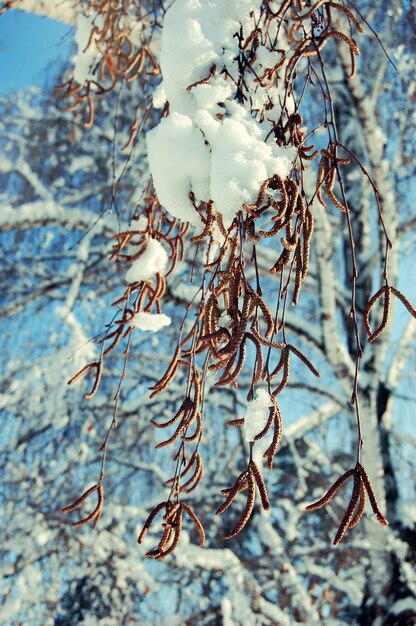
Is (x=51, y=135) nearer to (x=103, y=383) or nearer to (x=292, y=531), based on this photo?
(x=103, y=383)

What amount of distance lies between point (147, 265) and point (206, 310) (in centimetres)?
37

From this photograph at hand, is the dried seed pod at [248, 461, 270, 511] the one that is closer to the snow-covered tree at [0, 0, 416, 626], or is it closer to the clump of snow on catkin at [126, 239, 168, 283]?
the snow-covered tree at [0, 0, 416, 626]

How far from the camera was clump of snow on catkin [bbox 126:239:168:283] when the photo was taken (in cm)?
117

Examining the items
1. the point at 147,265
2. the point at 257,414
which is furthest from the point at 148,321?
the point at 257,414

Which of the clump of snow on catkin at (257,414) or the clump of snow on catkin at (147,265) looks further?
the clump of snow on catkin at (147,265)

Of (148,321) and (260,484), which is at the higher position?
(148,321)

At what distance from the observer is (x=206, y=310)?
84cm

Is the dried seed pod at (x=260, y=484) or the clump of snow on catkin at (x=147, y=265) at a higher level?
the clump of snow on catkin at (x=147, y=265)

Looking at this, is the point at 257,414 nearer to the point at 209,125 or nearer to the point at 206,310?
the point at 206,310

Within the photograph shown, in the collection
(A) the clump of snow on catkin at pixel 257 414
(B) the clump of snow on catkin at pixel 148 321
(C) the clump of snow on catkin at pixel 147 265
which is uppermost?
(C) the clump of snow on catkin at pixel 147 265

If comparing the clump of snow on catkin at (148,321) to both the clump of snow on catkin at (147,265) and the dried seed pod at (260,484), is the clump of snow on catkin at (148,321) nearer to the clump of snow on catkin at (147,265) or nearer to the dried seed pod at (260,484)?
the clump of snow on catkin at (147,265)

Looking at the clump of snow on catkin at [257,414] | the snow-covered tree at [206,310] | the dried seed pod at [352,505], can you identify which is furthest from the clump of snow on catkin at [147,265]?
the dried seed pod at [352,505]

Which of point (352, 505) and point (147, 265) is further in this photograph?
point (147, 265)

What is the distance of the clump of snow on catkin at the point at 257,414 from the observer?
2.61 ft
